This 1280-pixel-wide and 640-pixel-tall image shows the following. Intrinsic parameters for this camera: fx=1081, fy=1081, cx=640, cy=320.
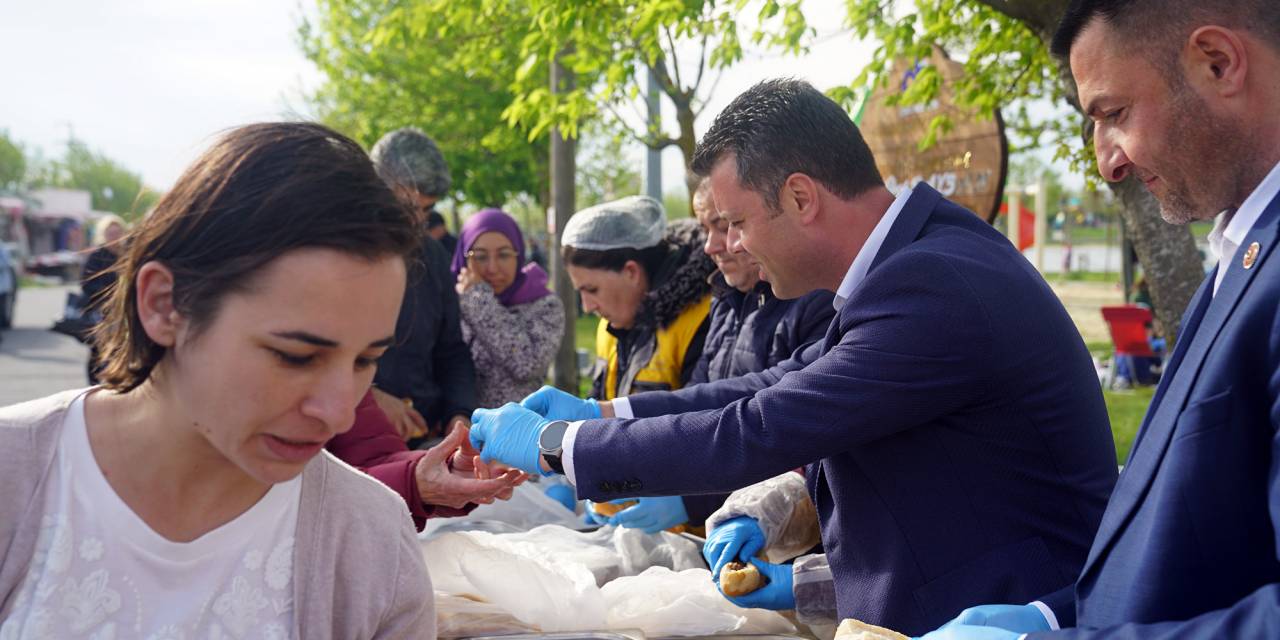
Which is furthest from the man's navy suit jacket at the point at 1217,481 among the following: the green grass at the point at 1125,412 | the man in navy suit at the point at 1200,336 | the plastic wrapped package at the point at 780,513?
the green grass at the point at 1125,412

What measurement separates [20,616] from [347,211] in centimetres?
74

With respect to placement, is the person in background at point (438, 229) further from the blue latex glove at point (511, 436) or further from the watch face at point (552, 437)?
the watch face at point (552, 437)

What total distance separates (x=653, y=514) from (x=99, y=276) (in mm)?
1569

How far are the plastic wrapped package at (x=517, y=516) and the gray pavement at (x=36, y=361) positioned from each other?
7.84 meters

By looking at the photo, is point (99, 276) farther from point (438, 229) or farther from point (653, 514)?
point (438, 229)

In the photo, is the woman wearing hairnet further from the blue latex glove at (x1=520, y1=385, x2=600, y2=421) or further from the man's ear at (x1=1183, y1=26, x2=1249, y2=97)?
the man's ear at (x1=1183, y1=26, x2=1249, y2=97)

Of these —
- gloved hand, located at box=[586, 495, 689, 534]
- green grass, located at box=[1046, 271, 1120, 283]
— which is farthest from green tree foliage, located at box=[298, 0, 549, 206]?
green grass, located at box=[1046, 271, 1120, 283]

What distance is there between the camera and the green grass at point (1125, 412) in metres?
7.73

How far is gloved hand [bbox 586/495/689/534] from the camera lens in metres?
3.07

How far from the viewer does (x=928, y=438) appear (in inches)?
82.7

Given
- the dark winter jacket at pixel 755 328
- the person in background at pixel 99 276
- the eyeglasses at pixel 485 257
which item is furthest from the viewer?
the eyeglasses at pixel 485 257

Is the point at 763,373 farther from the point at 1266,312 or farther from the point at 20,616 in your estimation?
the point at 20,616

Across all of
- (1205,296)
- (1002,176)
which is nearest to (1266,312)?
(1205,296)

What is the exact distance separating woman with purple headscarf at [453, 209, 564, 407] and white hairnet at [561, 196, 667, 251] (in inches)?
30.2
